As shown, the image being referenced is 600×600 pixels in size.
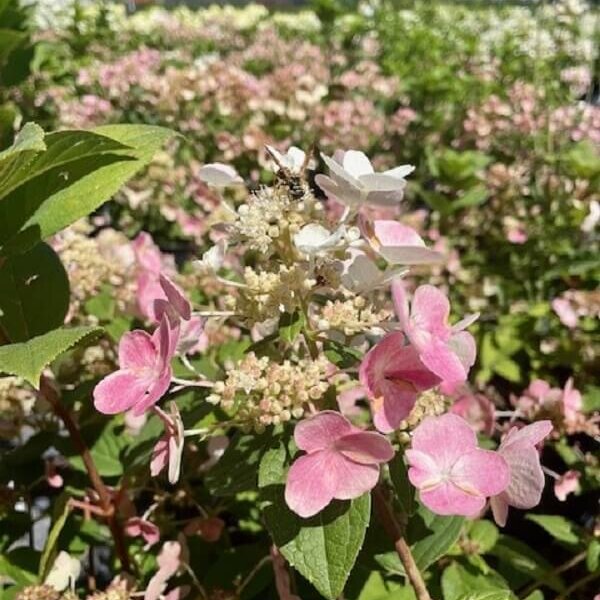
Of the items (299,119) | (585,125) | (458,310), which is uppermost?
(299,119)

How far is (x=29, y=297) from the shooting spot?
0.93 meters

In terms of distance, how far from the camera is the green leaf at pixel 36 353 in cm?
67

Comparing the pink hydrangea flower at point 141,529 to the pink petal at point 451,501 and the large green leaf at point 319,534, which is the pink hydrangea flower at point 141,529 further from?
the pink petal at point 451,501

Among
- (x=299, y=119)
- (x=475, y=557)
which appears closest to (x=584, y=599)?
(x=475, y=557)

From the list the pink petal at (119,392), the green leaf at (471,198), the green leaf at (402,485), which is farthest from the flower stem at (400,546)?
the green leaf at (471,198)

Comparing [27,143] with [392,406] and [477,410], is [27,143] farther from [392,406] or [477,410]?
[477,410]

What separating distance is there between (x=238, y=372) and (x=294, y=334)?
2.3 inches

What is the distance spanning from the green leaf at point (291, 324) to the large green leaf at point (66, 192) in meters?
0.22

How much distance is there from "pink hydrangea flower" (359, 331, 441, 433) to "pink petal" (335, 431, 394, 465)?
0.4 inches

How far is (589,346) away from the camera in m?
1.70

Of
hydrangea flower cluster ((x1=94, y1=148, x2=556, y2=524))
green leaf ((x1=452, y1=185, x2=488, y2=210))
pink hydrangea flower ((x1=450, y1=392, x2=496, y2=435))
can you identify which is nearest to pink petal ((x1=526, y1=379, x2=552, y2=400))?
pink hydrangea flower ((x1=450, y1=392, x2=496, y2=435))

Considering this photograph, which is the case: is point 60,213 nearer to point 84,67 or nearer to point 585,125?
point 585,125

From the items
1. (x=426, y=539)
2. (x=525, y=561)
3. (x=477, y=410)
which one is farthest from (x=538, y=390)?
(x=426, y=539)

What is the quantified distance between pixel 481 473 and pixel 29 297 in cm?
53
